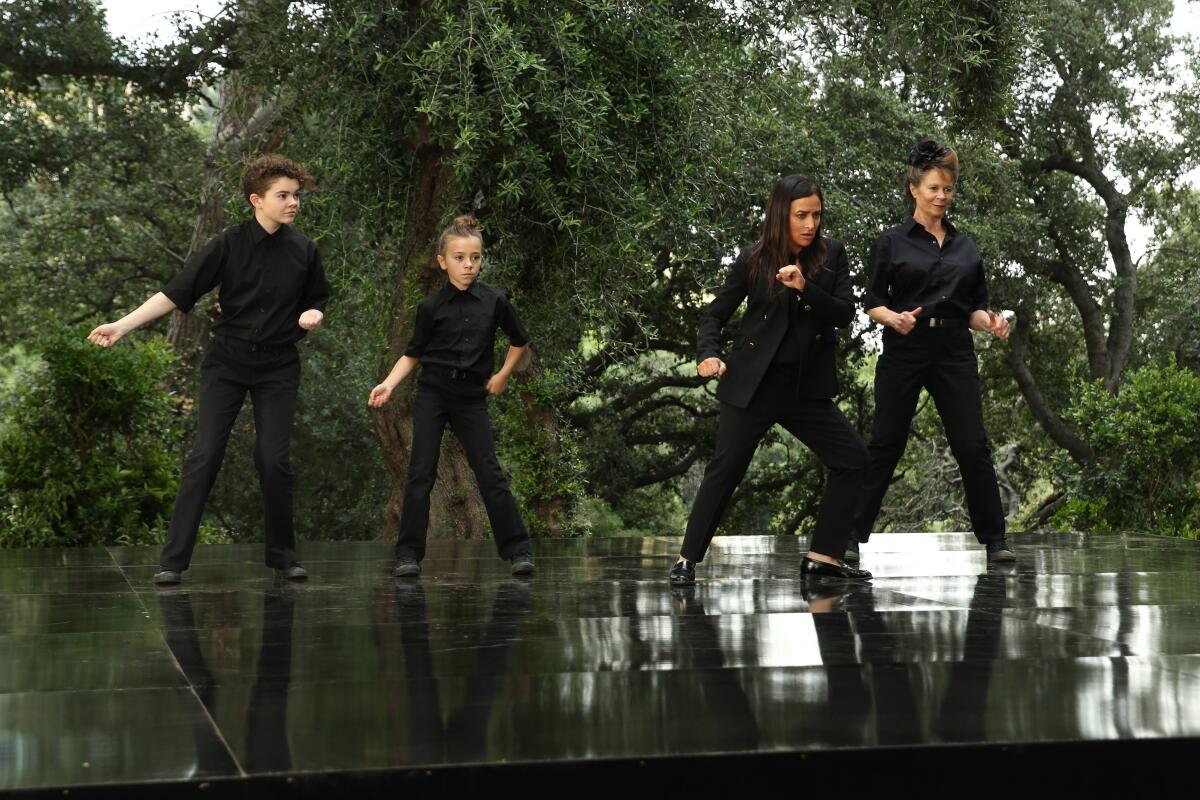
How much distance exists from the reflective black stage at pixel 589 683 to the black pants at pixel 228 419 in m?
0.34

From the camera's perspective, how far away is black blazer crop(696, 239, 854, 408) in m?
5.84

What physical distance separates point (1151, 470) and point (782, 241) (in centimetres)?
630

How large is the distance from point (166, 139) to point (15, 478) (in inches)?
348

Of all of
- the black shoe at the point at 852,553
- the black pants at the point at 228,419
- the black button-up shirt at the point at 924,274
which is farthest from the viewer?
the black shoe at the point at 852,553

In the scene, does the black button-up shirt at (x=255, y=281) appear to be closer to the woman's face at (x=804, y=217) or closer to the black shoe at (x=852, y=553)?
the woman's face at (x=804, y=217)

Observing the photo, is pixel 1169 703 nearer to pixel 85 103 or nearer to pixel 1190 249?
pixel 85 103

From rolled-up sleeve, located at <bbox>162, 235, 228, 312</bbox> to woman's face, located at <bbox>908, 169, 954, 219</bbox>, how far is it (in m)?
3.19

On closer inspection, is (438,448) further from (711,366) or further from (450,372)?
(711,366)

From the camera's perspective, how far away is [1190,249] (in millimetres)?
23344

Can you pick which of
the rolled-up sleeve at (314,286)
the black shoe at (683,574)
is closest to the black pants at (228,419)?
the rolled-up sleeve at (314,286)

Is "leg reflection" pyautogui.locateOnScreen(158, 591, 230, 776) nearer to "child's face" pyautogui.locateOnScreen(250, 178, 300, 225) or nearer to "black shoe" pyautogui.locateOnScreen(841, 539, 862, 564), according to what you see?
"child's face" pyautogui.locateOnScreen(250, 178, 300, 225)

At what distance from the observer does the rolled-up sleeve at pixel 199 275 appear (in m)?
6.14

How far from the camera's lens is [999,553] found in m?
7.00

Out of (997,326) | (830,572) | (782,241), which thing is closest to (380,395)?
(782,241)
